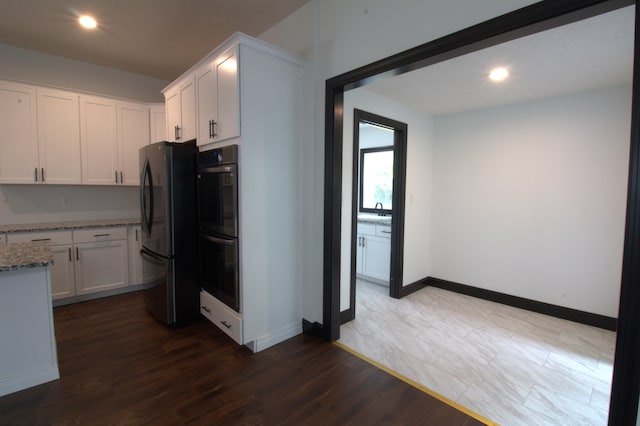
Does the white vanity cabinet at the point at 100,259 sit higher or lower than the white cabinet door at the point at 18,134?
lower

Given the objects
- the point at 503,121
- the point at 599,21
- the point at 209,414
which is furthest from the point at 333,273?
the point at 503,121

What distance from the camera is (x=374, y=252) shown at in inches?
166

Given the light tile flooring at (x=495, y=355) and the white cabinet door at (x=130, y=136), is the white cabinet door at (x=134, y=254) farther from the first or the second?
the light tile flooring at (x=495, y=355)

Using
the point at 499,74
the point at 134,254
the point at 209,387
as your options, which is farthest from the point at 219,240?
the point at 499,74

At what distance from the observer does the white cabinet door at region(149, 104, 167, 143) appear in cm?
388

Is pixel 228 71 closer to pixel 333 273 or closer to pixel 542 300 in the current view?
pixel 333 273

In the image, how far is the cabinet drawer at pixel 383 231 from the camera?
13.3ft

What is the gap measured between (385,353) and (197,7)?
3.31m

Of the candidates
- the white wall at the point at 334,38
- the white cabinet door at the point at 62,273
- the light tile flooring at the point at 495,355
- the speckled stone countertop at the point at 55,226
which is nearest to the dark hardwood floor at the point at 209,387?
the light tile flooring at the point at 495,355

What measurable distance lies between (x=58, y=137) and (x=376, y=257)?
4.11m

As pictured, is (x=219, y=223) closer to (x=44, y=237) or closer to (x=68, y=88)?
(x=44, y=237)

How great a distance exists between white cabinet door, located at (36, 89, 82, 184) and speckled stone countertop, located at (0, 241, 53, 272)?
4.91 feet

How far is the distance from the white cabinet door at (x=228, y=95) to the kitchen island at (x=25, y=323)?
57.0 inches

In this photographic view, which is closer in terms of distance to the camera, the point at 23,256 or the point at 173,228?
the point at 23,256
